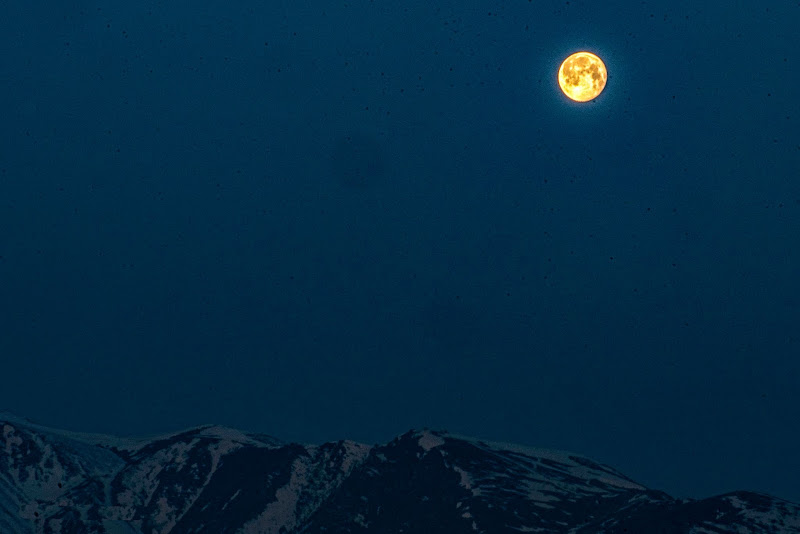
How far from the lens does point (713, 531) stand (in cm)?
19900

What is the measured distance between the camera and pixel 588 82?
102 m

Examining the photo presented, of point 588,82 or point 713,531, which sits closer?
point 588,82

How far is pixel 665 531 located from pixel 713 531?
10404mm

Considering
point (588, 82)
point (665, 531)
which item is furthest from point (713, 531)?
point (588, 82)

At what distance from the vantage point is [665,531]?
200 meters

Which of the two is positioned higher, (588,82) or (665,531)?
(588,82)

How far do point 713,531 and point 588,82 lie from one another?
13389 centimetres

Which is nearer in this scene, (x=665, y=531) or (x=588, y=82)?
(x=588, y=82)

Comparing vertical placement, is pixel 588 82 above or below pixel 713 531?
above

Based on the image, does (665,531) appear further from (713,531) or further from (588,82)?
(588,82)

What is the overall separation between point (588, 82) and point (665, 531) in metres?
131
